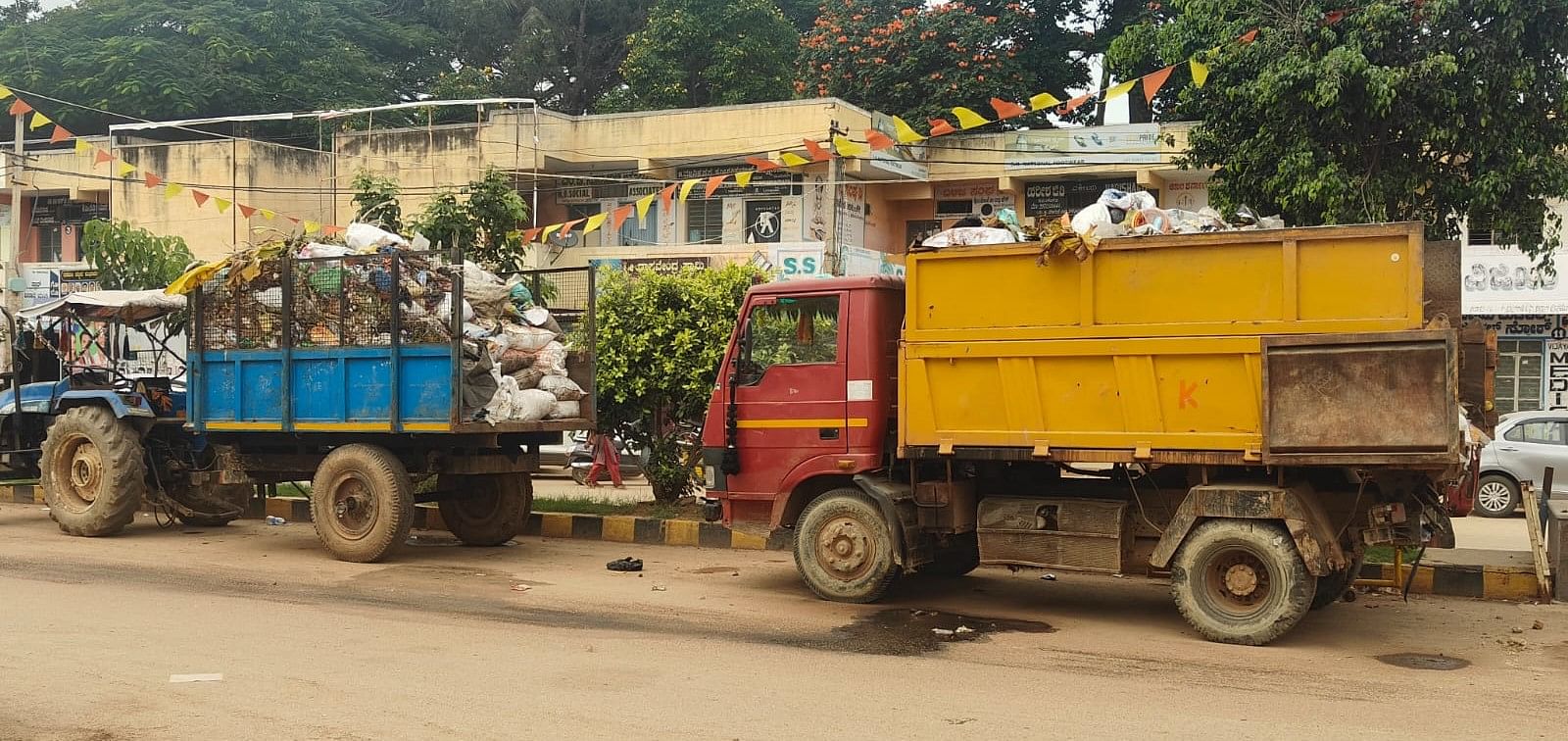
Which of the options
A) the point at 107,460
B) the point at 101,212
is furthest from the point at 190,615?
the point at 101,212

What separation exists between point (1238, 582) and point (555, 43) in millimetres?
30585

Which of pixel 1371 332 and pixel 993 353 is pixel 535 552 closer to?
pixel 993 353

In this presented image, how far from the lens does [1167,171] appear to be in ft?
83.0

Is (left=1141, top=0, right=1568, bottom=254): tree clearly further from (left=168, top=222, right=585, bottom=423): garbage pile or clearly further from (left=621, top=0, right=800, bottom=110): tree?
(left=621, top=0, right=800, bottom=110): tree

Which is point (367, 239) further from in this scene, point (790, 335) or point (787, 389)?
point (787, 389)

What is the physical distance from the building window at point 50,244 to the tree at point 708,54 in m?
14.3

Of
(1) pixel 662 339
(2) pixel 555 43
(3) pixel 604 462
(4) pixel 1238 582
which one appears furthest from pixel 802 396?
(2) pixel 555 43

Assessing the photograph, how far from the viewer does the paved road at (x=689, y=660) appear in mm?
5715

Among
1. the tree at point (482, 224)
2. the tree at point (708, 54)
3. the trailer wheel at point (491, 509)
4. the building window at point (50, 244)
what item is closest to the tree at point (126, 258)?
the tree at point (482, 224)

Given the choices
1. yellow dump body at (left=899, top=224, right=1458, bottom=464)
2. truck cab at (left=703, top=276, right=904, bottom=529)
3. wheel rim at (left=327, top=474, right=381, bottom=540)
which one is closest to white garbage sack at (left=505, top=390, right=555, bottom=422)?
wheel rim at (left=327, top=474, right=381, bottom=540)

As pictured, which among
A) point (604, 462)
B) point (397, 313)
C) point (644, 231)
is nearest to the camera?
point (397, 313)

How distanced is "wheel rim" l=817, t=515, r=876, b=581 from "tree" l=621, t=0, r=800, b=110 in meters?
22.8

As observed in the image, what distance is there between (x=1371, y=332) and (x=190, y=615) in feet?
23.2

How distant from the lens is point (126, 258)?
20.2 m
